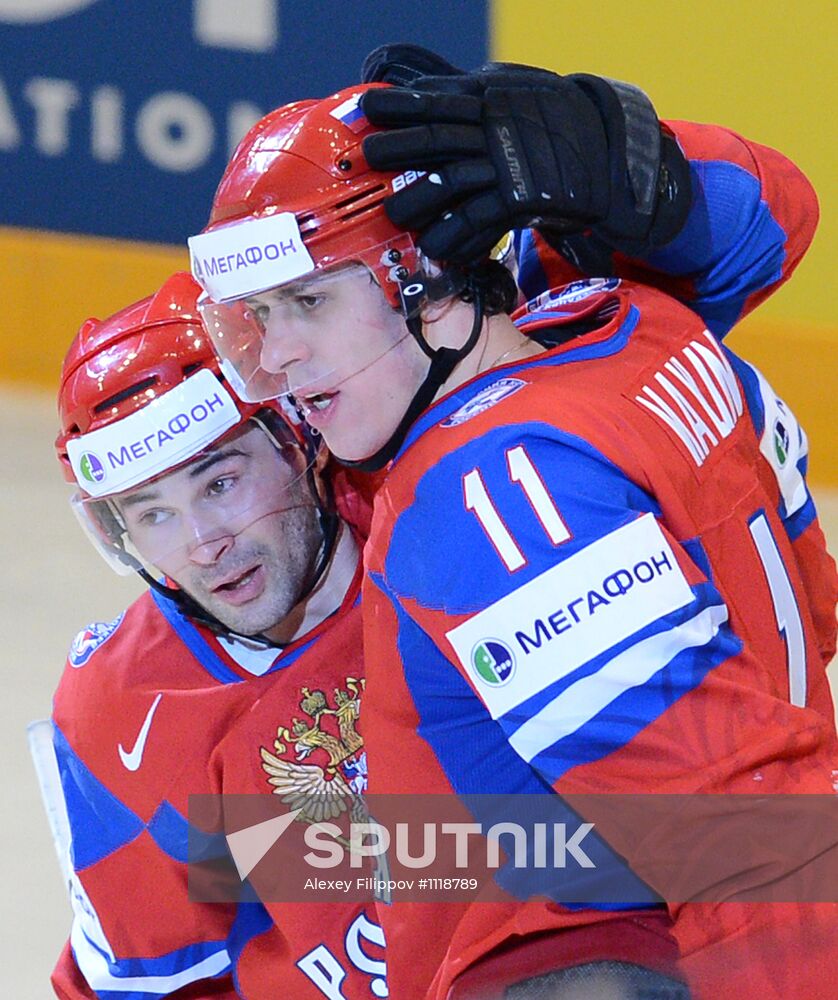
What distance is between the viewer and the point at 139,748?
2072mm

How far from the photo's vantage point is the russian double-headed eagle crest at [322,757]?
205 centimetres

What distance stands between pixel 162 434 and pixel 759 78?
236 centimetres

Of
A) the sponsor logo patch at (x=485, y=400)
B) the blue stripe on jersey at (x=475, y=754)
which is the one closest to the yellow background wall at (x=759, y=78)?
the sponsor logo patch at (x=485, y=400)

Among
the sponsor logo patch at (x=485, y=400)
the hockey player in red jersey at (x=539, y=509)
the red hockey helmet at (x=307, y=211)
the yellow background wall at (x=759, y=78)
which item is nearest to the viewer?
the hockey player in red jersey at (x=539, y=509)

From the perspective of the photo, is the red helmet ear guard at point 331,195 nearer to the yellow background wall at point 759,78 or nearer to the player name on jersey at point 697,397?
the player name on jersey at point 697,397

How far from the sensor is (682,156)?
1.90m

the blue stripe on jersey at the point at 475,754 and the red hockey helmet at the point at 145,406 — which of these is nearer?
the blue stripe on jersey at the point at 475,754

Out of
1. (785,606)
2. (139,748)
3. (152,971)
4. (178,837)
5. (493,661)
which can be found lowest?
(152,971)

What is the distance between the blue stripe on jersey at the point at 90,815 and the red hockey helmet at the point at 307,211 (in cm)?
67

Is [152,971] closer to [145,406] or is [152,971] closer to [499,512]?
[145,406]

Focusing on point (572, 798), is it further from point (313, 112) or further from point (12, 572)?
point (12, 572)

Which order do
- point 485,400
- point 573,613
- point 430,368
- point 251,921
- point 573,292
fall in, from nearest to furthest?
1. point 573,613
2. point 485,400
3. point 430,368
4. point 573,292
5. point 251,921

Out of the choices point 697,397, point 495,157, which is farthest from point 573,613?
point 495,157

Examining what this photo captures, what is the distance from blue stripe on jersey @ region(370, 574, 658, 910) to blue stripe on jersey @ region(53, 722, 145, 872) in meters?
0.62
